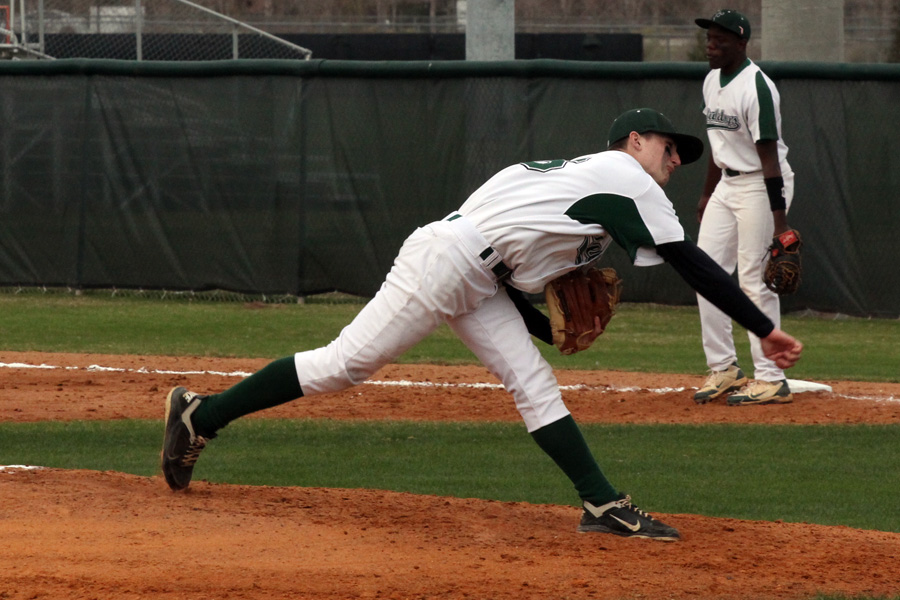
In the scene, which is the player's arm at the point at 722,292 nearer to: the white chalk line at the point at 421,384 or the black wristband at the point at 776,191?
the black wristband at the point at 776,191

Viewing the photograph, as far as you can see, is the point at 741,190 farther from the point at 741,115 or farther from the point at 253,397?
the point at 253,397

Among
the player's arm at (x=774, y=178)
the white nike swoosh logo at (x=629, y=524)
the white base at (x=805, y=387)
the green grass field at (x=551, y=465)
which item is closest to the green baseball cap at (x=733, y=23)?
the player's arm at (x=774, y=178)

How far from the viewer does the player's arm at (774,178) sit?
704 centimetres

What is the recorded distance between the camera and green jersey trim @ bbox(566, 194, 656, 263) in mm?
4066

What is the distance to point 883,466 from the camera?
19.7 feet

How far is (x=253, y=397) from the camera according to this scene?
4547 mm

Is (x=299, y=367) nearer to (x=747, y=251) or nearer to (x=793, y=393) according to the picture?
(x=747, y=251)

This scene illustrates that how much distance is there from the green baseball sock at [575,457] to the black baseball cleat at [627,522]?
0.03 m

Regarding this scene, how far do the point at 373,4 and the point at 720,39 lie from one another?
24.9 meters

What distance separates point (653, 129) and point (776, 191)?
292 cm

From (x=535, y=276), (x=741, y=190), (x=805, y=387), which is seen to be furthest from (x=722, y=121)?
(x=535, y=276)

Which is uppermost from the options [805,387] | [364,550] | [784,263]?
[784,263]

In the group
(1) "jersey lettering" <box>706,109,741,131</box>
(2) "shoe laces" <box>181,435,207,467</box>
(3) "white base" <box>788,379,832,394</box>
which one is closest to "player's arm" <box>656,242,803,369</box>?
(2) "shoe laces" <box>181,435,207,467</box>

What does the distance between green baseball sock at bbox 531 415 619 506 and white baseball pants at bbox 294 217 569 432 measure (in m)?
0.04
